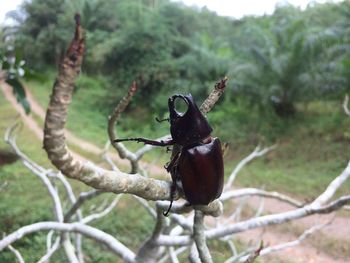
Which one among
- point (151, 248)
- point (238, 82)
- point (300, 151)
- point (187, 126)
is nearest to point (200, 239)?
point (187, 126)

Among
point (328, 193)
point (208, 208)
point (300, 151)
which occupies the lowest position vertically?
point (300, 151)

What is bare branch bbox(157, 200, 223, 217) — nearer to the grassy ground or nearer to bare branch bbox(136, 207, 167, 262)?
bare branch bbox(136, 207, 167, 262)

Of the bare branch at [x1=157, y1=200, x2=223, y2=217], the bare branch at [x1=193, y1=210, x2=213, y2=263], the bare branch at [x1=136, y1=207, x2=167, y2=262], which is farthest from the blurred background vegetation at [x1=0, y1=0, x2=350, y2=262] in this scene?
the bare branch at [x1=193, y1=210, x2=213, y2=263]

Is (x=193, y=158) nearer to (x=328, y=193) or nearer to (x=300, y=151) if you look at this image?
(x=328, y=193)

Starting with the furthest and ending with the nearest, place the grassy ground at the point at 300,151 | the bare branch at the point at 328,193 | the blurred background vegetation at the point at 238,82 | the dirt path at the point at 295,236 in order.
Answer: the blurred background vegetation at the point at 238,82 → the grassy ground at the point at 300,151 → the dirt path at the point at 295,236 → the bare branch at the point at 328,193

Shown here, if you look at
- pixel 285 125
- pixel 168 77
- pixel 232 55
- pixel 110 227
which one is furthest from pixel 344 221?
pixel 168 77

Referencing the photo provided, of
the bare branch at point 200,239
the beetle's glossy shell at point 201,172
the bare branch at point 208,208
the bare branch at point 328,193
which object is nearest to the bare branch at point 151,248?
the bare branch at point 208,208

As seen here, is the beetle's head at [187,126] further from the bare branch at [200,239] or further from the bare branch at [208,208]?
the bare branch at [200,239]

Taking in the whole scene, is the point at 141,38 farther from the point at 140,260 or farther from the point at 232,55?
the point at 140,260
